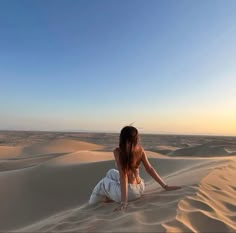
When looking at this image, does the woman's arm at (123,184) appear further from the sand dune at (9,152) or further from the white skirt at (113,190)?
the sand dune at (9,152)

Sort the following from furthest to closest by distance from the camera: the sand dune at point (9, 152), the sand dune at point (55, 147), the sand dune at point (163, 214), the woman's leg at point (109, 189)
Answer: the sand dune at point (55, 147) < the sand dune at point (9, 152) < the woman's leg at point (109, 189) < the sand dune at point (163, 214)

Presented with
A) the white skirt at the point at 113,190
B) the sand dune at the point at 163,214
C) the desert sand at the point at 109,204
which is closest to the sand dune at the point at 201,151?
the desert sand at the point at 109,204

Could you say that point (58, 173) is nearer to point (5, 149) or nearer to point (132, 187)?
point (132, 187)

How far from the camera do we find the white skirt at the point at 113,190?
212 inches

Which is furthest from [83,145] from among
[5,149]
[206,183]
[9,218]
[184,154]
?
[206,183]

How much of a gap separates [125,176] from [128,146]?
46cm

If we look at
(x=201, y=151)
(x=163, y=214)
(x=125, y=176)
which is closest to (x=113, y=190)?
(x=125, y=176)

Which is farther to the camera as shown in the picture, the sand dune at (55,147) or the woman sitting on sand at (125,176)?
the sand dune at (55,147)

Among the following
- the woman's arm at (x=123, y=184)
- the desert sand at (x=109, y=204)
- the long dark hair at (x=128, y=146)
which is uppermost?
the long dark hair at (x=128, y=146)

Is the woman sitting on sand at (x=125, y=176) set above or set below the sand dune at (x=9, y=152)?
above

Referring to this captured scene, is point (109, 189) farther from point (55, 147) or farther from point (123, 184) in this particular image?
point (55, 147)

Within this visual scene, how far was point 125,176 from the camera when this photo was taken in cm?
523

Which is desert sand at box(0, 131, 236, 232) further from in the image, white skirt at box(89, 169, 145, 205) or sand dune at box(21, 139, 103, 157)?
sand dune at box(21, 139, 103, 157)

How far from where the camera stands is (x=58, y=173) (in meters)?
10.9
